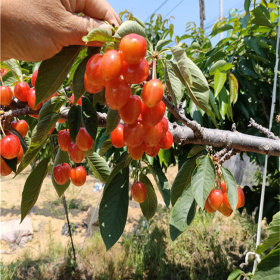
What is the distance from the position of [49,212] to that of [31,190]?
171 inches

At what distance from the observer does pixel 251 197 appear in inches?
81.2

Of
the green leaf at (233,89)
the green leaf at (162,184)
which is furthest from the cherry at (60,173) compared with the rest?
the green leaf at (233,89)

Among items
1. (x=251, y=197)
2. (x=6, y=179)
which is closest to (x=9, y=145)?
(x=251, y=197)

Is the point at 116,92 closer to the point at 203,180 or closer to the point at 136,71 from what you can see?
the point at 136,71

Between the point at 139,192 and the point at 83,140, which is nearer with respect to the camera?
the point at 83,140

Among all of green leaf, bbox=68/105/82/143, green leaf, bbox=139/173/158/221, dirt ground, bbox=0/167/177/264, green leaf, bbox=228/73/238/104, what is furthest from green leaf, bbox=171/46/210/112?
dirt ground, bbox=0/167/177/264

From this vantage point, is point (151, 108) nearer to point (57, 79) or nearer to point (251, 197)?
point (57, 79)

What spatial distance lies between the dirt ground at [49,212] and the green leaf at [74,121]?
305 cm

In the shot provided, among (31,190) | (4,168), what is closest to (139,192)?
(31,190)

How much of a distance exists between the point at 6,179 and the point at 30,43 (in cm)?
691

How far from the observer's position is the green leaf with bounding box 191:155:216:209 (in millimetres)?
615

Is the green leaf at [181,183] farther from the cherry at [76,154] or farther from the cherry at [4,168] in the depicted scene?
the cherry at [4,168]

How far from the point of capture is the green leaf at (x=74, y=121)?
56 centimetres

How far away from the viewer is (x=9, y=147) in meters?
0.69
